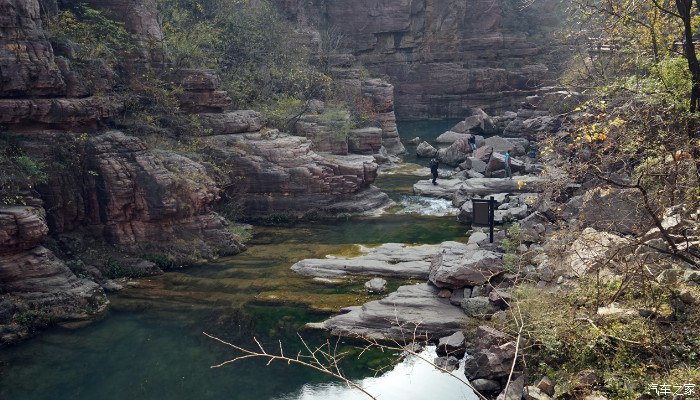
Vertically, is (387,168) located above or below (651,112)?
below

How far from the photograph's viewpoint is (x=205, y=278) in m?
16.5

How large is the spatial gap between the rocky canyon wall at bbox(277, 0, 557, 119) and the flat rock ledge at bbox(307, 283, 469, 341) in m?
33.1

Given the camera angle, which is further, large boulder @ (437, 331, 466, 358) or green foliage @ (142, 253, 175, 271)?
green foliage @ (142, 253, 175, 271)

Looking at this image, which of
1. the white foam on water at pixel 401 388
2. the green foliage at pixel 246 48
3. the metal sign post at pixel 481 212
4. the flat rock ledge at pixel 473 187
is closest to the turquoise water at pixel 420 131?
the green foliage at pixel 246 48

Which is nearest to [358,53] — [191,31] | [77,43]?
[191,31]

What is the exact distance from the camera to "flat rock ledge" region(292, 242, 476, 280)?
16.0 meters

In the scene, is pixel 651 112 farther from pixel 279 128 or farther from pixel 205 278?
pixel 279 128

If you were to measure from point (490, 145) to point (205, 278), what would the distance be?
1843 cm

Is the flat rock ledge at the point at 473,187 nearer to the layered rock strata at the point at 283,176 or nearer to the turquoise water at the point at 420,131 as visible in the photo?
the layered rock strata at the point at 283,176

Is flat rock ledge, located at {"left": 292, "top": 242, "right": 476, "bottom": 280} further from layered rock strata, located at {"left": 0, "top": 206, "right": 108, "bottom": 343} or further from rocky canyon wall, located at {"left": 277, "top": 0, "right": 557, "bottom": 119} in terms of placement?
rocky canyon wall, located at {"left": 277, "top": 0, "right": 557, "bottom": 119}

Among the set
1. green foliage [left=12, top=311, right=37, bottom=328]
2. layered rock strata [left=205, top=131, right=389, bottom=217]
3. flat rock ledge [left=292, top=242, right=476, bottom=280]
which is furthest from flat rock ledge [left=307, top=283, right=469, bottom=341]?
layered rock strata [left=205, top=131, right=389, bottom=217]

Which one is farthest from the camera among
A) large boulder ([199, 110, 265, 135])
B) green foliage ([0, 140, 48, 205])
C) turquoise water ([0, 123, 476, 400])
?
large boulder ([199, 110, 265, 135])

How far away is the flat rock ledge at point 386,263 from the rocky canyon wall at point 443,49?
2947 centimetres

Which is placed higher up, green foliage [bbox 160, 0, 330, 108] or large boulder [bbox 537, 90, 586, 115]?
green foliage [bbox 160, 0, 330, 108]
